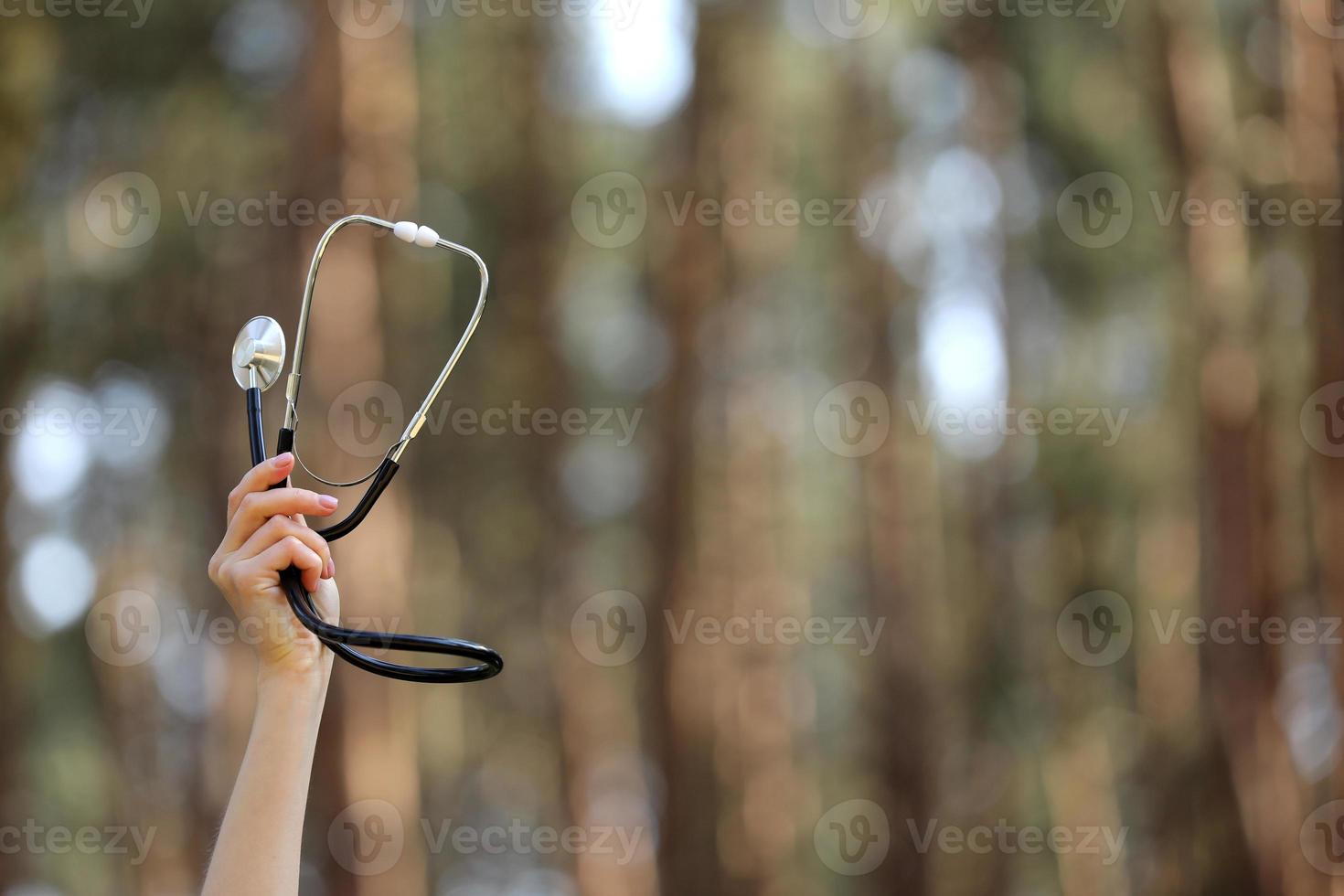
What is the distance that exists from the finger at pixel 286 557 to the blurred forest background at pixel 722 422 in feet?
17.0

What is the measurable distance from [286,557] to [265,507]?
2.6 inches

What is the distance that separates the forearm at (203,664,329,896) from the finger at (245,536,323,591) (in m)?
0.16

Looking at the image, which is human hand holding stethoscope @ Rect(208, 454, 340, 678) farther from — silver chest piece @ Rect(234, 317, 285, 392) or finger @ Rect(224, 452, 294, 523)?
silver chest piece @ Rect(234, 317, 285, 392)

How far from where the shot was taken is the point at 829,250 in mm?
12891

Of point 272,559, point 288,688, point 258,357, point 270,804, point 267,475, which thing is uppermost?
point 258,357

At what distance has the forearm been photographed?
1.45 metres

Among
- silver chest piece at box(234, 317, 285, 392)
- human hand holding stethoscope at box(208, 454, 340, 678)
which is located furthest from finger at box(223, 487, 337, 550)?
silver chest piece at box(234, 317, 285, 392)

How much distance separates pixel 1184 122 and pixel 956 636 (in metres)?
5.67

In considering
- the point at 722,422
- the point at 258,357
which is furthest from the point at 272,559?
the point at 722,422

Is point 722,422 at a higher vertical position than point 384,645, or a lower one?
higher

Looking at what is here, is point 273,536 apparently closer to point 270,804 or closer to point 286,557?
point 286,557

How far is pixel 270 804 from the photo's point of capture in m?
1.48

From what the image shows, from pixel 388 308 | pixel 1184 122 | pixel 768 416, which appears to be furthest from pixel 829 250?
pixel 388 308

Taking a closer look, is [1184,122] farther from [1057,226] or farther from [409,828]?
[409,828]
